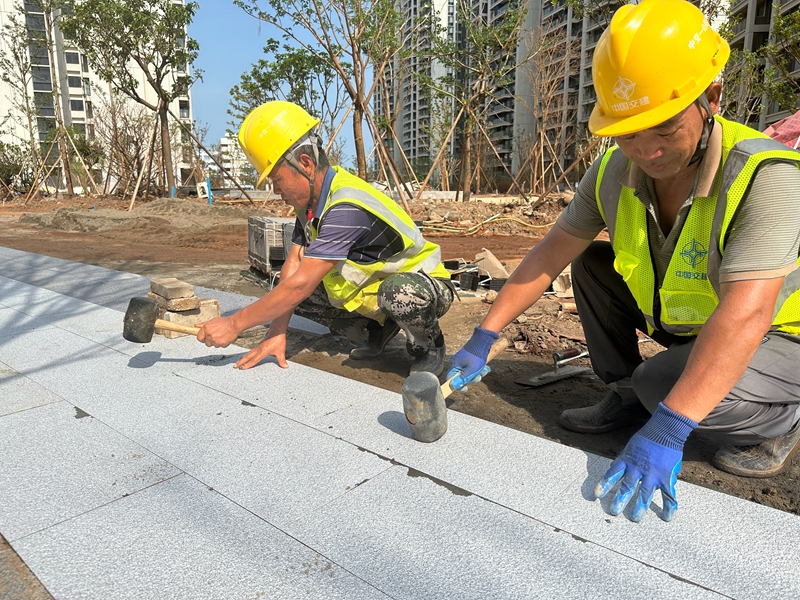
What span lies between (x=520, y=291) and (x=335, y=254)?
0.80 metres

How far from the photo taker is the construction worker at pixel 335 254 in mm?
2385

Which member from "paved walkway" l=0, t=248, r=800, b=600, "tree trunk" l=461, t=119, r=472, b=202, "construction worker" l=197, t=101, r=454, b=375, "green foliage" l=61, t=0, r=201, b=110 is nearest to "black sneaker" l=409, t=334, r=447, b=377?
"construction worker" l=197, t=101, r=454, b=375

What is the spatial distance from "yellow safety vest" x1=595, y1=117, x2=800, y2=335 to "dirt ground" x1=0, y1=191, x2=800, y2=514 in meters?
0.54

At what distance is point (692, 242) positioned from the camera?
1699 millimetres

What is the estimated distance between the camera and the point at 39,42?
1878 cm

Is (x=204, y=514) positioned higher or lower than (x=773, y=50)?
lower

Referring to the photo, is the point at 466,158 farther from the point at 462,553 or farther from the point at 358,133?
the point at 462,553

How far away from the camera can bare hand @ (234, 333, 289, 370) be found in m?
2.81

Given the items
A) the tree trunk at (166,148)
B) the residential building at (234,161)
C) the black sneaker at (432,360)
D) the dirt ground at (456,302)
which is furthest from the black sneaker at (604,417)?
the residential building at (234,161)

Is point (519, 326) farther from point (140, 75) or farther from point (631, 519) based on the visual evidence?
point (140, 75)

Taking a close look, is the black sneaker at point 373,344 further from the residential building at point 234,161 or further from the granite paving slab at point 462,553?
the residential building at point 234,161

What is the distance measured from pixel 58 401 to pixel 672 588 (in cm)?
236

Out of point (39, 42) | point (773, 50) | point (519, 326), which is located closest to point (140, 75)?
point (39, 42)

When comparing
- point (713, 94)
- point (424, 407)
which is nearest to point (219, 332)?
point (424, 407)
